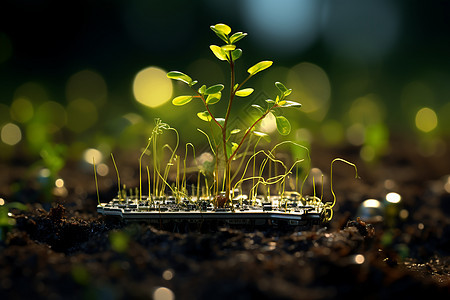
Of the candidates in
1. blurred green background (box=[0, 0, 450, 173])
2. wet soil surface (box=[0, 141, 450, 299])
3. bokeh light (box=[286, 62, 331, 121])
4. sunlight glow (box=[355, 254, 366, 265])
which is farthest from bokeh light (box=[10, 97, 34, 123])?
sunlight glow (box=[355, 254, 366, 265])

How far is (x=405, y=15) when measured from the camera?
28.9ft

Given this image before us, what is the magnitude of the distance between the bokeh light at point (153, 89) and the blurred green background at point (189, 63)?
2cm

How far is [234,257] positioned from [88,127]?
15.3 feet

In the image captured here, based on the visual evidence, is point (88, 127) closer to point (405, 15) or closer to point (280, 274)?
point (280, 274)

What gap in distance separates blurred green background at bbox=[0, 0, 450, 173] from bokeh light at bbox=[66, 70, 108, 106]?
23 mm

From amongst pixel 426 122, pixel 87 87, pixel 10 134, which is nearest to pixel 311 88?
pixel 426 122

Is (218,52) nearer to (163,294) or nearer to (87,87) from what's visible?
(163,294)

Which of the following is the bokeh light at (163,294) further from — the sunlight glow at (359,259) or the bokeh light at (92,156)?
the bokeh light at (92,156)

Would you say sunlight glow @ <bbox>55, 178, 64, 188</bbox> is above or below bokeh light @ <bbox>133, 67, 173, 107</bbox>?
below

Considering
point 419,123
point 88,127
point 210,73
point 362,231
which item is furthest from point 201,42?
point 362,231

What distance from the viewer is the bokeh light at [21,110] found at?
5570mm

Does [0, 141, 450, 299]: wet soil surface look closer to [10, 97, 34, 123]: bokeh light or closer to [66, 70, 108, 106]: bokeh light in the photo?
[10, 97, 34, 123]: bokeh light

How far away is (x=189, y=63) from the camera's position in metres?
8.17

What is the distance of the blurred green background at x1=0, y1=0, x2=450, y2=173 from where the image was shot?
251 inches
